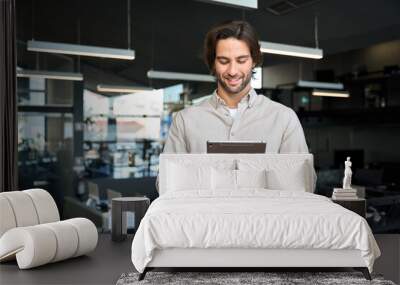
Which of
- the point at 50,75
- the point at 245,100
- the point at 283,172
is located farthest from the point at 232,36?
the point at 50,75

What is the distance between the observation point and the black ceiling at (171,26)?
742 centimetres

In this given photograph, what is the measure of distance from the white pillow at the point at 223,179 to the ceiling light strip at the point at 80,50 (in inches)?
127

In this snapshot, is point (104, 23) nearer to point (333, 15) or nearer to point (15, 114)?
point (15, 114)

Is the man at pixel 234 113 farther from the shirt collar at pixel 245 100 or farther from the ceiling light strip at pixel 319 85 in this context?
the ceiling light strip at pixel 319 85

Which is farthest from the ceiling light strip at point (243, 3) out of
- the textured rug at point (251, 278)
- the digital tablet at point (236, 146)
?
the textured rug at point (251, 278)

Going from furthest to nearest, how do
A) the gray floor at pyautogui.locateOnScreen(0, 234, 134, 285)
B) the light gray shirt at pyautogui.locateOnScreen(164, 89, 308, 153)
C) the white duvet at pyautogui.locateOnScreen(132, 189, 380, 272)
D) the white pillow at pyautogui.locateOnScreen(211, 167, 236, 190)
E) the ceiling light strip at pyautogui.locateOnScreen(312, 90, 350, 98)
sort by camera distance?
the ceiling light strip at pyautogui.locateOnScreen(312, 90, 350, 98) → the light gray shirt at pyautogui.locateOnScreen(164, 89, 308, 153) → the white pillow at pyautogui.locateOnScreen(211, 167, 236, 190) → the gray floor at pyautogui.locateOnScreen(0, 234, 134, 285) → the white duvet at pyautogui.locateOnScreen(132, 189, 380, 272)

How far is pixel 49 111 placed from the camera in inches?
289

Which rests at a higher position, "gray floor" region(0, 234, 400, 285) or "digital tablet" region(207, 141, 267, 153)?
"digital tablet" region(207, 141, 267, 153)

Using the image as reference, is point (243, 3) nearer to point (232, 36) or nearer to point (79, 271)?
point (232, 36)

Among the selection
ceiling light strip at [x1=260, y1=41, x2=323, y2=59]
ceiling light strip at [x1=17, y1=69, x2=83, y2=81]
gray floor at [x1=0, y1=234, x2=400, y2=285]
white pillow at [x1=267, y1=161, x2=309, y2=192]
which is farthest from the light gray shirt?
ceiling light strip at [x1=17, y1=69, x2=83, y2=81]

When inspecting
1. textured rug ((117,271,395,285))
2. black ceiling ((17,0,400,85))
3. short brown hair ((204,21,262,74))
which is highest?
black ceiling ((17,0,400,85))

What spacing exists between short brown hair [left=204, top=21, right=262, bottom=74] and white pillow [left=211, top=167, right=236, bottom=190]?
1.28 metres

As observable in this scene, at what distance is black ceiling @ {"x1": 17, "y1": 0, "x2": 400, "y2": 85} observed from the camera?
7422 millimetres

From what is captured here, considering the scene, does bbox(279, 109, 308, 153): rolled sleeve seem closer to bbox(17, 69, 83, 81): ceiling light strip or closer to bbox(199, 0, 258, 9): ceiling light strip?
bbox(199, 0, 258, 9): ceiling light strip
